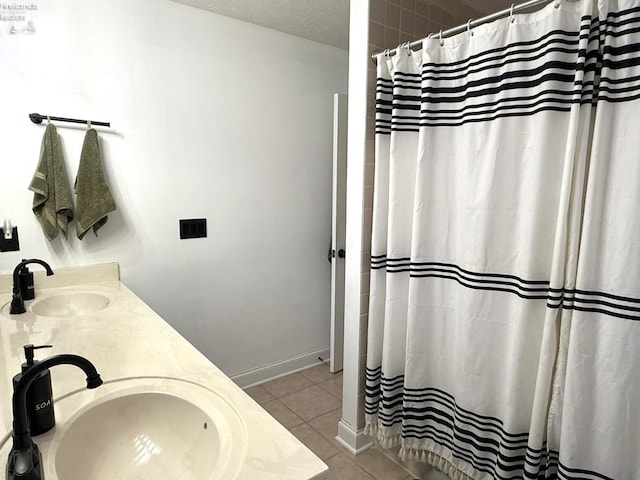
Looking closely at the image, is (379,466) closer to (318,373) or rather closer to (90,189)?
(318,373)

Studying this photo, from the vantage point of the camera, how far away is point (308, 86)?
8.54ft

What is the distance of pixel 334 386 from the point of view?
2652mm

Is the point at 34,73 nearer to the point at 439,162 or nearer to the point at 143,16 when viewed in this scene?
the point at 143,16

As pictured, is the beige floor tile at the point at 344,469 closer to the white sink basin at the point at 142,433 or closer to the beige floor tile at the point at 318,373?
the beige floor tile at the point at 318,373

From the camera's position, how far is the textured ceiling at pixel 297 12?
2.06 m

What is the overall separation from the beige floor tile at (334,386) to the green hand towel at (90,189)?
5.85ft

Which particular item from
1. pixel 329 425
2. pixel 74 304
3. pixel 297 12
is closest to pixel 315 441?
pixel 329 425

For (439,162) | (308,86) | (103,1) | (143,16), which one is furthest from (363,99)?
(103,1)

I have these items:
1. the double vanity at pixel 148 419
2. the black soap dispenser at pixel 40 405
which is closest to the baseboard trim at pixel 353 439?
the double vanity at pixel 148 419

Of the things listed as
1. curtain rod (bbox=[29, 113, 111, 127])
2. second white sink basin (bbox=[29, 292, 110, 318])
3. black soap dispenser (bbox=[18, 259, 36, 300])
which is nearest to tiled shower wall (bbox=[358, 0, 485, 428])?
second white sink basin (bbox=[29, 292, 110, 318])

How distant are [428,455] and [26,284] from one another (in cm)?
197

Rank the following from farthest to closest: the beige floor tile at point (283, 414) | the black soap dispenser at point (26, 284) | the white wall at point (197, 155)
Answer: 1. the beige floor tile at point (283, 414)
2. the white wall at point (197, 155)
3. the black soap dispenser at point (26, 284)

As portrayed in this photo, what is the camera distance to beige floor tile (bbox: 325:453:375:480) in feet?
5.95

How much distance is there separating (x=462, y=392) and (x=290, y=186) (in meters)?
1.69
